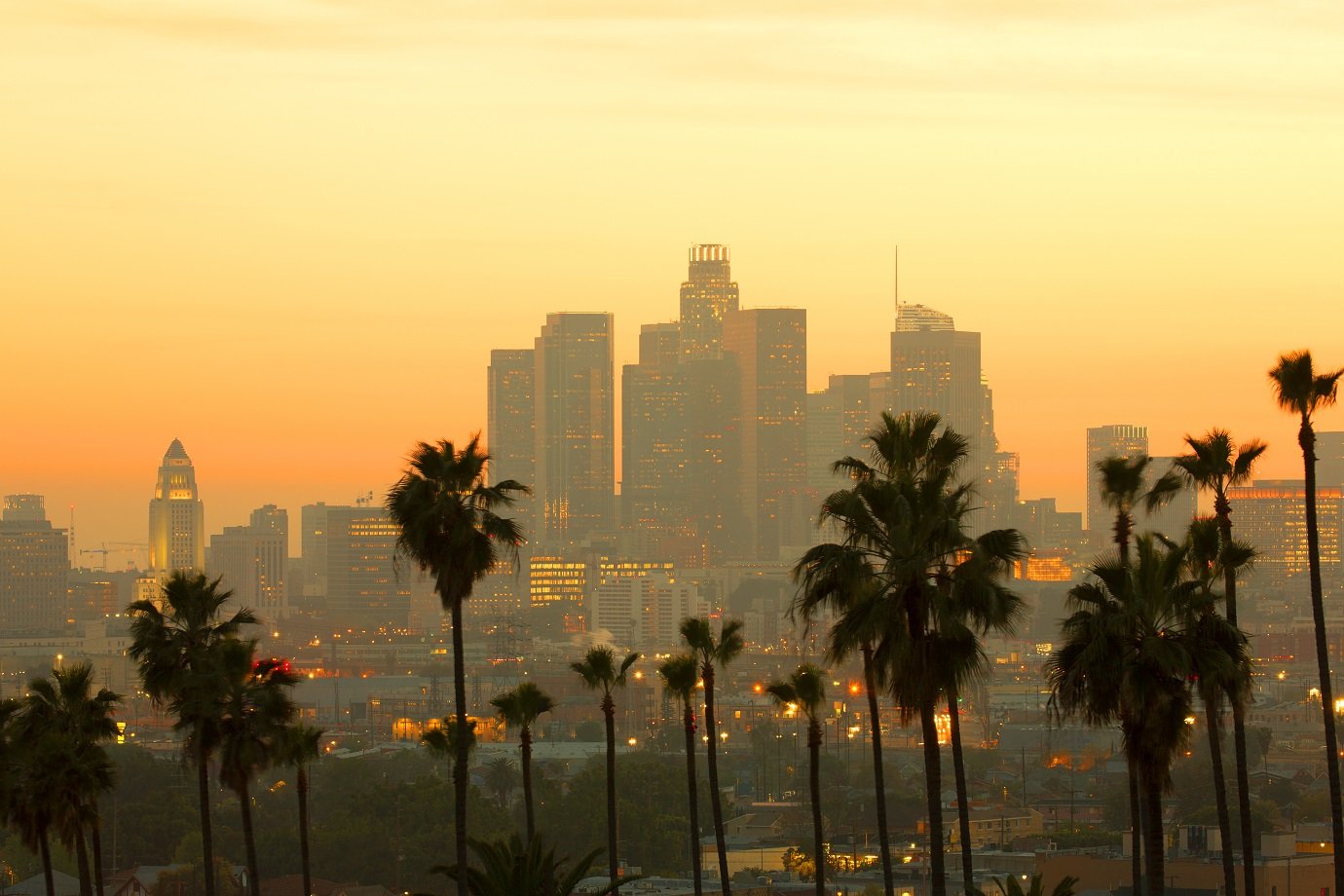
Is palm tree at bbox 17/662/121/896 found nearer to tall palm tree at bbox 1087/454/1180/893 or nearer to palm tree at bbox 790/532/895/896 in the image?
palm tree at bbox 790/532/895/896

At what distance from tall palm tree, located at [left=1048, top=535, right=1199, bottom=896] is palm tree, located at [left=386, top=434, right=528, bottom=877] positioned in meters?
12.6

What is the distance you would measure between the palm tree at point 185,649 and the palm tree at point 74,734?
172 cm

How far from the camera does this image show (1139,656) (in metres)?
34.6

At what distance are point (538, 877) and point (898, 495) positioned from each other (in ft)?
30.4

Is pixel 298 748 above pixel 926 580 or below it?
below

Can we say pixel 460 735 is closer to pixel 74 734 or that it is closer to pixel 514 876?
pixel 74 734

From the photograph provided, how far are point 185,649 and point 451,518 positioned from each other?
602 cm

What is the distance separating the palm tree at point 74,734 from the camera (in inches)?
1854

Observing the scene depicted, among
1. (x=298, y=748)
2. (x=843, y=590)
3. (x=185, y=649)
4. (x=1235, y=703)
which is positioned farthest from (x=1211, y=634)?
(x=185, y=649)

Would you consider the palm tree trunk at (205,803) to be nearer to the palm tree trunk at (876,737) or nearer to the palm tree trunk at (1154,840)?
the palm tree trunk at (876,737)

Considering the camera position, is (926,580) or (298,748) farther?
(298,748)

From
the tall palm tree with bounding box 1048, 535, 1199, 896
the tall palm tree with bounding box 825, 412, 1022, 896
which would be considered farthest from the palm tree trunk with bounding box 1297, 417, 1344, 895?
the tall palm tree with bounding box 825, 412, 1022, 896

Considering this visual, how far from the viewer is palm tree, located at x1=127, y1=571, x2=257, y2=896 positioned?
45.5 m

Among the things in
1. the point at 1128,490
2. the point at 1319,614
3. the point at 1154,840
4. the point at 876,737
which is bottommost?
the point at 1154,840
